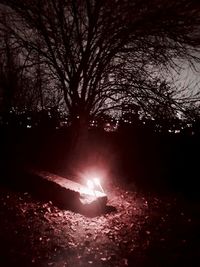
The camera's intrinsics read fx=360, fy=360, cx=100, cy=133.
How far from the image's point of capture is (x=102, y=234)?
8.55 m

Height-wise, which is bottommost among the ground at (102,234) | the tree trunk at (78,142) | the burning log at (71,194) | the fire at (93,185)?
the ground at (102,234)

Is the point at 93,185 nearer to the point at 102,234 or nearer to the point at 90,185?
the point at 90,185

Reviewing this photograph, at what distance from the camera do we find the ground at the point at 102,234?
7.12 m

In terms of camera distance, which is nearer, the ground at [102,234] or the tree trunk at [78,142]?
the ground at [102,234]

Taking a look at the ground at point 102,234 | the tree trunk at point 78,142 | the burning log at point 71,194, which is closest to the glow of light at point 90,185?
the burning log at point 71,194

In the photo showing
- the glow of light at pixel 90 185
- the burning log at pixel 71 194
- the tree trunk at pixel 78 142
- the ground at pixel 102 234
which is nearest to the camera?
the ground at pixel 102 234

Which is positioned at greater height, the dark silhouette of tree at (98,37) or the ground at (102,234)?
the dark silhouette of tree at (98,37)

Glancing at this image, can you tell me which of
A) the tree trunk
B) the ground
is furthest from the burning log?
the tree trunk

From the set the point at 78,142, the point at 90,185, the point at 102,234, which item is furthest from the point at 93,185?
the point at 78,142

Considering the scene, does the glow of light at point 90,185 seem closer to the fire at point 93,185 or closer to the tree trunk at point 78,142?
the fire at point 93,185

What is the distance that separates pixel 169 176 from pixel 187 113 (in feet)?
12.4

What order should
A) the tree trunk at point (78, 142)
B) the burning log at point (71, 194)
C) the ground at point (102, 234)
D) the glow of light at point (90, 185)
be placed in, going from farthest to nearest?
the tree trunk at point (78, 142), the glow of light at point (90, 185), the burning log at point (71, 194), the ground at point (102, 234)

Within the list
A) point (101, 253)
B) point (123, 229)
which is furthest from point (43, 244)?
point (123, 229)

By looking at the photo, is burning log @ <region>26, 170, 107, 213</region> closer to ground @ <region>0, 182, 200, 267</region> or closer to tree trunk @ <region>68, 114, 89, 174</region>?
ground @ <region>0, 182, 200, 267</region>
